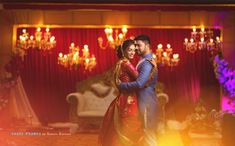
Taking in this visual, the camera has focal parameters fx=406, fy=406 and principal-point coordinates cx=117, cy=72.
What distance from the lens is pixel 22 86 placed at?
32.0ft

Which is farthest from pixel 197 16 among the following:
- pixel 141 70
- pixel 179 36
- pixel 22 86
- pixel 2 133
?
pixel 141 70

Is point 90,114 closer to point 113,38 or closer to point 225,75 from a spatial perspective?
point 113,38

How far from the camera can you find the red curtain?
9773 mm

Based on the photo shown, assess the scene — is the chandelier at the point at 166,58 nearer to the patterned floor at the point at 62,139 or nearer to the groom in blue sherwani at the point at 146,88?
the patterned floor at the point at 62,139

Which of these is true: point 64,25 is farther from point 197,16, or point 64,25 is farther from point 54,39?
point 197,16

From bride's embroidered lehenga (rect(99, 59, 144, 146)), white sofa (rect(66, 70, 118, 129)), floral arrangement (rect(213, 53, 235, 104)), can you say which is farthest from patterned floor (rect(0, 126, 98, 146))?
floral arrangement (rect(213, 53, 235, 104))

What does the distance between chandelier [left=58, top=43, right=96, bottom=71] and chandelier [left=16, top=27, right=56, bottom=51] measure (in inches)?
14.6

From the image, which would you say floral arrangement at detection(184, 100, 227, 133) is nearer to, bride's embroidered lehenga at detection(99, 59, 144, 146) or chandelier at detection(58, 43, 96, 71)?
chandelier at detection(58, 43, 96, 71)

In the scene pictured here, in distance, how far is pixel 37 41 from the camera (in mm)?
9195

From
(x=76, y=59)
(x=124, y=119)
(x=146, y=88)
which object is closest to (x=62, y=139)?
(x=76, y=59)

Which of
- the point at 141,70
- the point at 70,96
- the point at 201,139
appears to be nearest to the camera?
the point at 141,70

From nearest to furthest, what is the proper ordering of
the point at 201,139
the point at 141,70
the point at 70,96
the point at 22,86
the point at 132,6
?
the point at 141,70, the point at 132,6, the point at 201,139, the point at 70,96, the point at 22,86

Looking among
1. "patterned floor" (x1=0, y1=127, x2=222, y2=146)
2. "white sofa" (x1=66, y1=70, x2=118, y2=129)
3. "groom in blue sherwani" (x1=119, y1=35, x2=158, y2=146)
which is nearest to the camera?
"groom in blue sherwani" (x1=119, y1=35, x2=158, y2=146)

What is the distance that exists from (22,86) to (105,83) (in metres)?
2.01
